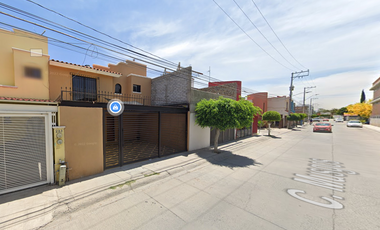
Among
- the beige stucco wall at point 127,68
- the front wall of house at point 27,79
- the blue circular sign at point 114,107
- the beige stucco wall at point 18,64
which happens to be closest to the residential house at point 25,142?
the blue circular sign at point 114,107

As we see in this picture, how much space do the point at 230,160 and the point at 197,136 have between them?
2577 mm

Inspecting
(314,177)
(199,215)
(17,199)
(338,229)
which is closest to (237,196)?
(199,215)

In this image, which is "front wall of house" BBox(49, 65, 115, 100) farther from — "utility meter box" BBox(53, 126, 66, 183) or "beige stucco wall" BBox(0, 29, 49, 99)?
"utility meter box" BBox(53, 126, 66, 183)

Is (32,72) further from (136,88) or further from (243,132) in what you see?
(243,132)

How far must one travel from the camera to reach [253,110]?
840 centimetres

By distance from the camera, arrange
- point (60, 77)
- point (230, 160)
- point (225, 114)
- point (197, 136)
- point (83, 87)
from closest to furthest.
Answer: point (230, 160), point (225, 114), point (60, 77), point (197, 136), point (83, 87)

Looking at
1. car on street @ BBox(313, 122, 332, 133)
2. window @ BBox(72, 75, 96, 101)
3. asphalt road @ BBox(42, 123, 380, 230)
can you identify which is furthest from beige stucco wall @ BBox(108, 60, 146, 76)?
car on street @ BBox(313, 122, 332, 133)

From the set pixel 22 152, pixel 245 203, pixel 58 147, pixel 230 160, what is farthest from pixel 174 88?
pixel 245 203

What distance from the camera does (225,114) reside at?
7535 millimetres

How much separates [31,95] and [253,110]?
12.5 meters

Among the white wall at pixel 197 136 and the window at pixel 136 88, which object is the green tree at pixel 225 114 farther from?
the window at pixel 136 88

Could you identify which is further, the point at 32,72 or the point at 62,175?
the point at 32,72

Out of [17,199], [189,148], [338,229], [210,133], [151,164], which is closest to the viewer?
[338,229]

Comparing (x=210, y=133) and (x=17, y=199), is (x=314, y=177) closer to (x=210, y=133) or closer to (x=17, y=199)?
(x=210, y=133)
